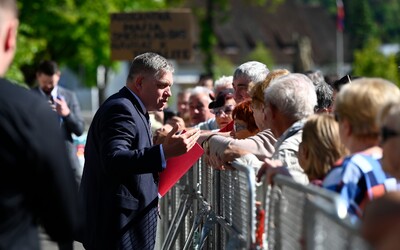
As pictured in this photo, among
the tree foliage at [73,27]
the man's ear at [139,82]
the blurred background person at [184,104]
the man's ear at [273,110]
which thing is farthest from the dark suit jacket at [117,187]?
the tree foliage at [73,27]

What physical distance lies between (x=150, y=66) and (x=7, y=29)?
130 inches

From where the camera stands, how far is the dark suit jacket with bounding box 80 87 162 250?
7152 millimetres

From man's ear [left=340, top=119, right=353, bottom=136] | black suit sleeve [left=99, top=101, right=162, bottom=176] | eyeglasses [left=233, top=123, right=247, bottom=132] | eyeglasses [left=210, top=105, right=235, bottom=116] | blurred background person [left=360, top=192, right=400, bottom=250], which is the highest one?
blurred background person [left=360, top=192, right=400, bottom=250]

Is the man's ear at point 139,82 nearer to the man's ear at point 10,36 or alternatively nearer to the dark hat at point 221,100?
the dark hat at point 221,100

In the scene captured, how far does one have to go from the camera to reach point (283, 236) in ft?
17.2

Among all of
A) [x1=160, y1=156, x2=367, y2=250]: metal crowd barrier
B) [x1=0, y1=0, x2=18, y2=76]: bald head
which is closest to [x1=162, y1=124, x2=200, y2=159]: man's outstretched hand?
[x1=160, y1=156, x2=367, y2=250]: metal crowd barrier

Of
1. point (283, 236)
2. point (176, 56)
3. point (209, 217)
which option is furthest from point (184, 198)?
point (176, 56)

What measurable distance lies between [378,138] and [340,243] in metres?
0.98

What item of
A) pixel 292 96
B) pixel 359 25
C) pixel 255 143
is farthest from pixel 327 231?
pixel 359 25

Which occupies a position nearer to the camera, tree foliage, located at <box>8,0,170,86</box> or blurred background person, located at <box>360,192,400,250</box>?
blurred background person, located at <box>360,192,400,250</box>

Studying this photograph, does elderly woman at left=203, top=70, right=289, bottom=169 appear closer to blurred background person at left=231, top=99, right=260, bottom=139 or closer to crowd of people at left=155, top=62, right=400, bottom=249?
crowd of people at left=155, top=62, right=400, bottom=249

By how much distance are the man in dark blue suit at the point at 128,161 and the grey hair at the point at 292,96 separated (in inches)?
39.3

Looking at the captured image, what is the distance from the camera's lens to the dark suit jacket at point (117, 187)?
23.5 ft

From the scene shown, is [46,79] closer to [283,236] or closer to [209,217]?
[209,217]
